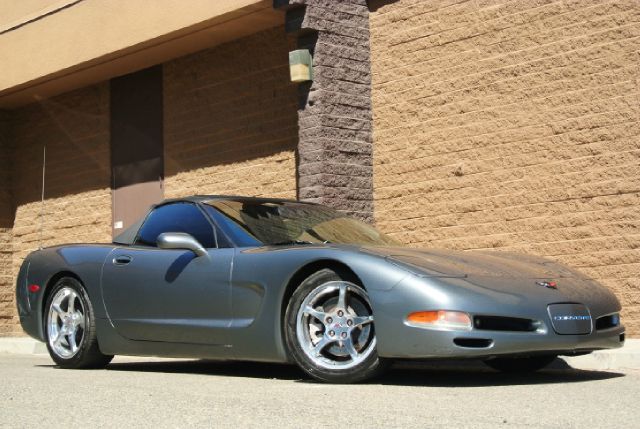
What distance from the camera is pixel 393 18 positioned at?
1209 cm

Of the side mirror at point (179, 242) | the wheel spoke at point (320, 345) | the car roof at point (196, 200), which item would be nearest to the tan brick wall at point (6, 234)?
the car roof at point (196, 200)

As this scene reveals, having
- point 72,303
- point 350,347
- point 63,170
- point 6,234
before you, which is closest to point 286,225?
point 350,347

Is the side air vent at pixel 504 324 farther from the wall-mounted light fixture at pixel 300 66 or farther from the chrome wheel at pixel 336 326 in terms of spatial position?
the wall-mounted light fixture at pixel 300 66

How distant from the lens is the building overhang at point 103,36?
1298 centimetres

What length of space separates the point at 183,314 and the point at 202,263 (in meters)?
0.39

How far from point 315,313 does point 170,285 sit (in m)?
1.38

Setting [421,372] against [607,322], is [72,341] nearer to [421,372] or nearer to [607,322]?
[421,372]

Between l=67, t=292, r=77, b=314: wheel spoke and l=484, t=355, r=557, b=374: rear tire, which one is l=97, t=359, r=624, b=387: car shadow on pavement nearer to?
l=484, t=355, r=557, b=374: rear tire

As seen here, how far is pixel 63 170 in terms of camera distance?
664 inches

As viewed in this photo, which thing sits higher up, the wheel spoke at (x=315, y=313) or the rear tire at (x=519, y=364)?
the wheel spoke at (x=315, y=313)

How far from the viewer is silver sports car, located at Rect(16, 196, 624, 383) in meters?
6.27

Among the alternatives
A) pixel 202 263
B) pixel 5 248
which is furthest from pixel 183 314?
pixel 5 248

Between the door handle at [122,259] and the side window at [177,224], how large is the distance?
0.69ft

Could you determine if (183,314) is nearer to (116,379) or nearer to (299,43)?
(116,379)
